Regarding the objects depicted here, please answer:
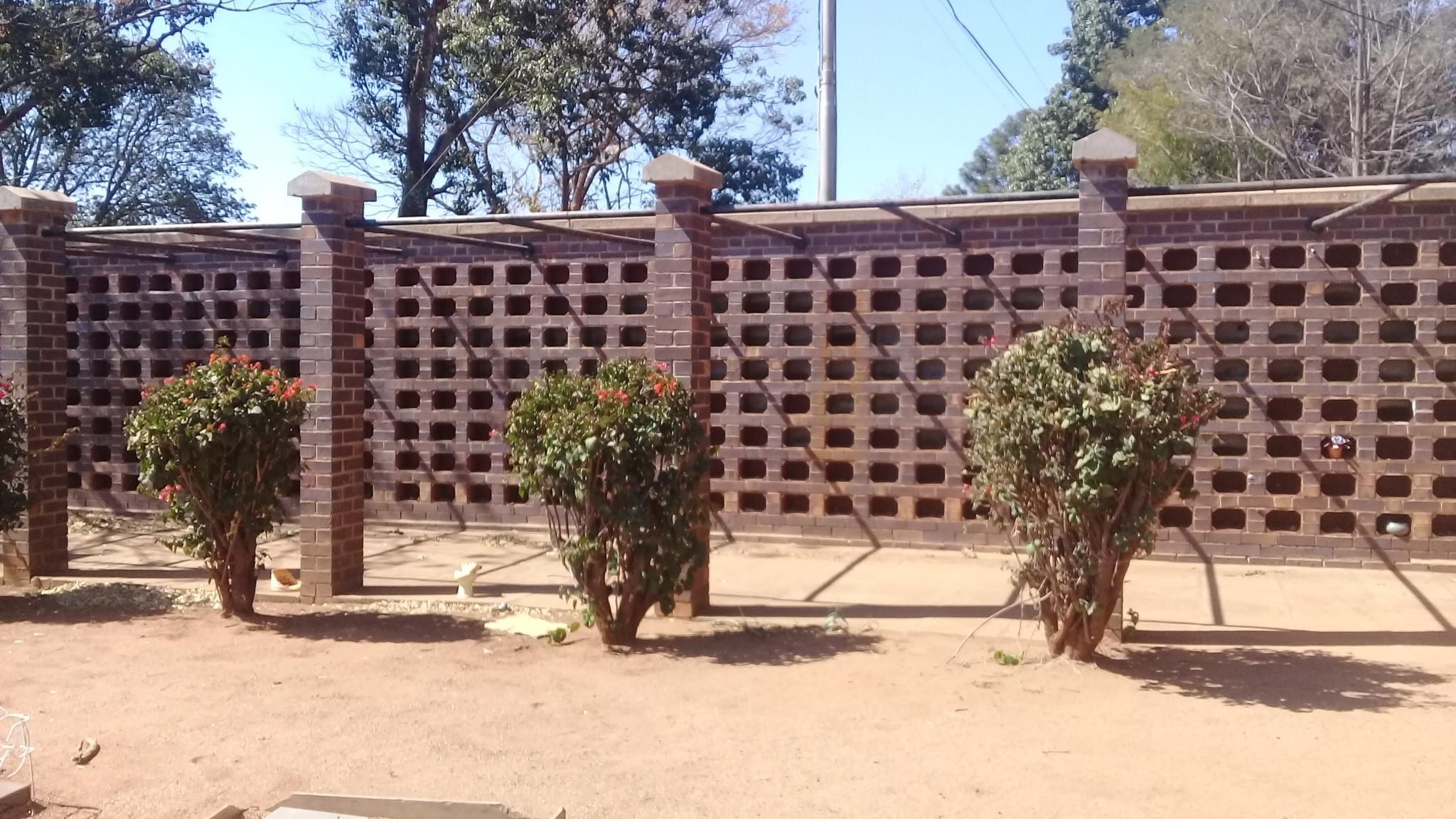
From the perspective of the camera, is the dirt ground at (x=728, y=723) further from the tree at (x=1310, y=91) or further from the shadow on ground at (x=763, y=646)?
the tree at (x=1310, y=91)

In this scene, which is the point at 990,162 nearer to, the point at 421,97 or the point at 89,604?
the point at 421,97

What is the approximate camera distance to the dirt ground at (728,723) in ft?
14.2

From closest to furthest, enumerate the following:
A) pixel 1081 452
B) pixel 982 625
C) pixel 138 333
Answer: pixel 1081 452, pixel 982 625, pixel 138 333

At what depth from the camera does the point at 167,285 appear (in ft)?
37.5

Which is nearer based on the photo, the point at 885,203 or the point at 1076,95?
the point at 885,203

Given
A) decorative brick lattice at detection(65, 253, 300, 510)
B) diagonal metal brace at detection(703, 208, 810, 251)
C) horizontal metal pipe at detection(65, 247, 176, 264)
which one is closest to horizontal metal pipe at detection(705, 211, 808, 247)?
diagonal metal brace at detection(703, 208, 810, 251)

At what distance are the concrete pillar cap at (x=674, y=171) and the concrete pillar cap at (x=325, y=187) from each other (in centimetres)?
184

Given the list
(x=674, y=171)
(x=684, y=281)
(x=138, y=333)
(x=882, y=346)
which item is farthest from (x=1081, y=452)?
(x=138, y=333)

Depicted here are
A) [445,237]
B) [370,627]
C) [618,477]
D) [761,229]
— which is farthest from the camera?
[445,237]

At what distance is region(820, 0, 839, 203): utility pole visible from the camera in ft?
46.3

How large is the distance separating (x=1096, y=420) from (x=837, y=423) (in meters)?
4.30

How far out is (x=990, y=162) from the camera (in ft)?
179

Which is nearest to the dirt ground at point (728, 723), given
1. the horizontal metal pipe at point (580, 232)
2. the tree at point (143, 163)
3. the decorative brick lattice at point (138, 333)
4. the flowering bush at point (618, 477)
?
the flowering bush at point (618, 477)

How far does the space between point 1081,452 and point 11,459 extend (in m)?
6.67
